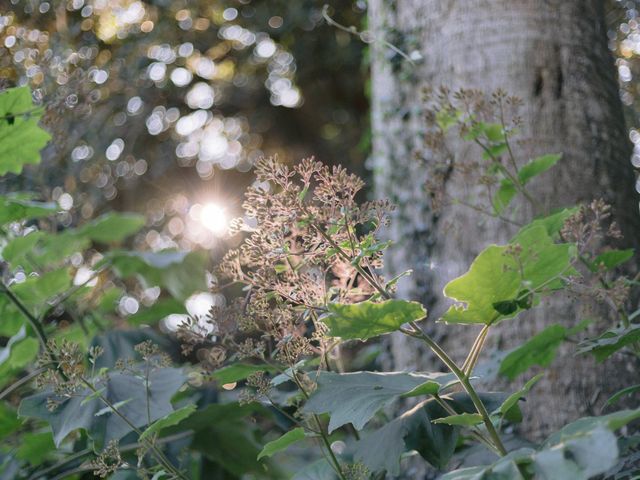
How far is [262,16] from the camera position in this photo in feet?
16.3

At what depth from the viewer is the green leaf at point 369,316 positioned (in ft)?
2.91

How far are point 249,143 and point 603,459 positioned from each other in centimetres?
517

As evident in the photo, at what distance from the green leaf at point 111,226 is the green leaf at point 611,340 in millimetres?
706

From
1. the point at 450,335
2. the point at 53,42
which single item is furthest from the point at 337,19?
the point at 450,335

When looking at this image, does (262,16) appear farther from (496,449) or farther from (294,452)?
(496,449)

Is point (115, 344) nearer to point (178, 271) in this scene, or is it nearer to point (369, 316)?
point (178, 271)

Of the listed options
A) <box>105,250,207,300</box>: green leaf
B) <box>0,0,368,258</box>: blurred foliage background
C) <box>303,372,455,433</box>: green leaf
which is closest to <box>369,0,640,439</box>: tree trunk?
<box>303,372,455,433</box>: green leaf

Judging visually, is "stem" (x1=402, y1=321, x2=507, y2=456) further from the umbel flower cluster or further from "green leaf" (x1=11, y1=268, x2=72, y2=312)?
"green leaf" (x1=11, y1=268, x2=72, y2=312)

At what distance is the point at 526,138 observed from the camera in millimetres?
1782

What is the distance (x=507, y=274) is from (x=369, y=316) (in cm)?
17

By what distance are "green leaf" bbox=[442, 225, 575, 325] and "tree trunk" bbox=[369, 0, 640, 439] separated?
0.73 meters

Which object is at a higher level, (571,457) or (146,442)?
(571,457)

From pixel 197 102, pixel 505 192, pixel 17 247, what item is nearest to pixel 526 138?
pixel 505 192

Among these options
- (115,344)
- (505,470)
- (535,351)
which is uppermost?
(505,470)
